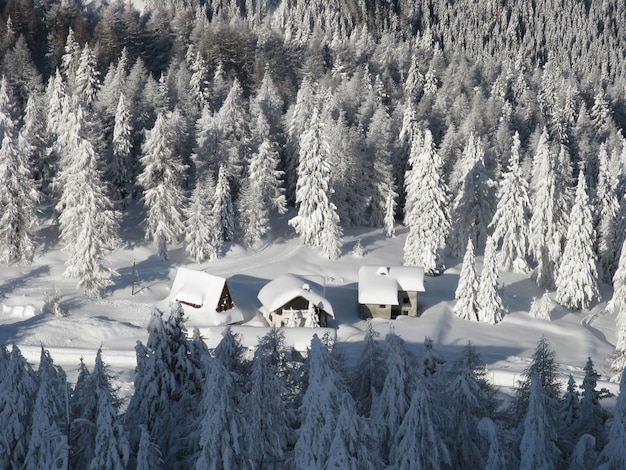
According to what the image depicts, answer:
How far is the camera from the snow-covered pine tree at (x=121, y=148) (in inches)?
2251

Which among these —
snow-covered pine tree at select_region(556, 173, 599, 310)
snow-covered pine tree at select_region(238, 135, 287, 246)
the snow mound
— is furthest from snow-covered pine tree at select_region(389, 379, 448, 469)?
snow-covered pine tree at select_region(238, 135, 287, 246)

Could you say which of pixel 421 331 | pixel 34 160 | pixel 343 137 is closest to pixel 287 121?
pixel 343 137

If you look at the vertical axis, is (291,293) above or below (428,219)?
below

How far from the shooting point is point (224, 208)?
56.4 m

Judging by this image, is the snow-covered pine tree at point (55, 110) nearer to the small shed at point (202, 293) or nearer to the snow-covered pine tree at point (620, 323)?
the small shed at point (202, 293)

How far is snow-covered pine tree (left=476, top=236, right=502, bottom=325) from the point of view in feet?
156

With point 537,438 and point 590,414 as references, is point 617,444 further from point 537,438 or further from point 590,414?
point 590,414

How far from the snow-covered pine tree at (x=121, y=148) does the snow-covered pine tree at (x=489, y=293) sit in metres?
31.1

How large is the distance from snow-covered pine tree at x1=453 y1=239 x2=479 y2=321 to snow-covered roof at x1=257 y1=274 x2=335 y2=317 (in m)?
10.0

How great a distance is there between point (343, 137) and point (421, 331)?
25.3 meters

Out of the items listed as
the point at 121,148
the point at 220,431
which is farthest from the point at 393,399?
the point at 121,148

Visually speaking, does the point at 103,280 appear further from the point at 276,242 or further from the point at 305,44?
the point at 305,44

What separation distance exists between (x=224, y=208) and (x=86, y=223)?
1341cm

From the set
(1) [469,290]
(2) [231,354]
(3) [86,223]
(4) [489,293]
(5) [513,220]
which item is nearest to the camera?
(2) [231,354]
